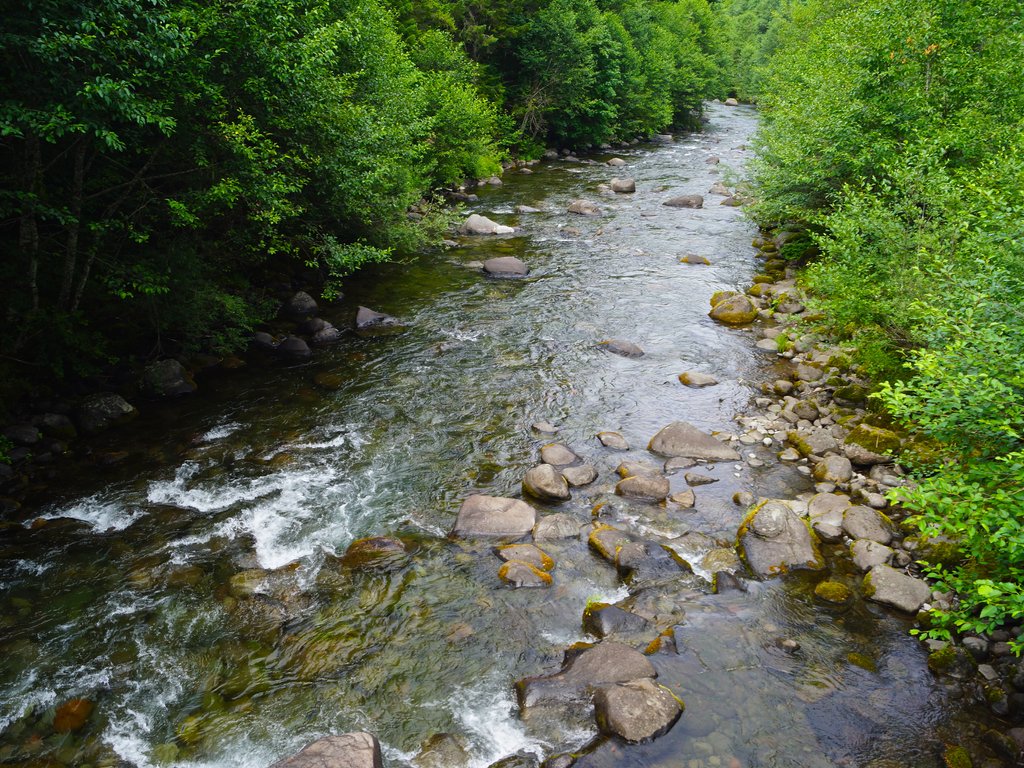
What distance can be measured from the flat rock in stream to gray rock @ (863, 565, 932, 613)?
11.3ft

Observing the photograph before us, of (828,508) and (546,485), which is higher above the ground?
(546,485)

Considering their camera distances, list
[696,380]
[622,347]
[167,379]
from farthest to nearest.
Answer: [622,347] → [696,380] → [167,379]

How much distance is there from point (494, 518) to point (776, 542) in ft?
14.2

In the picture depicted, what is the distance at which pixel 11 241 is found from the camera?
35.3 feet

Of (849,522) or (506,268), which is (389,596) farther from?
(506,268)

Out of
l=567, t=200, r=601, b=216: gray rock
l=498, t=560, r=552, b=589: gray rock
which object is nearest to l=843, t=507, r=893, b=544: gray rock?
l=498, t=560, r=552, b=589: gray rock

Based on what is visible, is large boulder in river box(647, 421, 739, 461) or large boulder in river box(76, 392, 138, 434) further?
large boulder in river box(76, 392, 138, 434)

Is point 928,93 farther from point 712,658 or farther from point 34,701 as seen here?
point 34,701

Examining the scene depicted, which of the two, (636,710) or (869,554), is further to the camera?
(869,554)

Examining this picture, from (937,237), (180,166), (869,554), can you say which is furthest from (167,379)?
(937,237)

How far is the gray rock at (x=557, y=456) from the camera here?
37.8 feet

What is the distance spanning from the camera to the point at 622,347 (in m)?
16.1

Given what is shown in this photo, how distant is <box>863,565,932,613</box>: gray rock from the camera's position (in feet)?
26.4

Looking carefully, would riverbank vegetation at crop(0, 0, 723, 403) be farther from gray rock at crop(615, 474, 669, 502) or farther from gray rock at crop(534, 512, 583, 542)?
gray rock at crop(615, 474, 669, 502)
